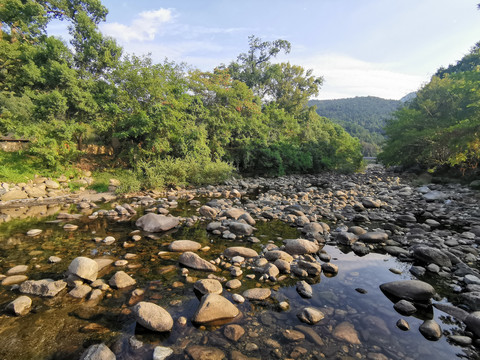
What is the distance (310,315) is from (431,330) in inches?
61.5

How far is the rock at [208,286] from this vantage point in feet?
13.0

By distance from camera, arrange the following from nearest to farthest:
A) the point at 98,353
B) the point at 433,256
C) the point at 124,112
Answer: the point at 98,353, the point at 433,256, the point at 124,112

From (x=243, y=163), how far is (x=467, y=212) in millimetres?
15654

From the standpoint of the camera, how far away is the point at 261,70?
3731 centimetres

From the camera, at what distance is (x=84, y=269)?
4184mm

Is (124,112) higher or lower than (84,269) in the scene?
higher

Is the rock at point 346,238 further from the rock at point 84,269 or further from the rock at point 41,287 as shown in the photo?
the rock at point 41,287

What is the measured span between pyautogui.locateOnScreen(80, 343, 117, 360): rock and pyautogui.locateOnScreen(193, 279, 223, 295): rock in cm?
155

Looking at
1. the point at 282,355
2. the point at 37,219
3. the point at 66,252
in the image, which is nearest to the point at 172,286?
the point at 282,355

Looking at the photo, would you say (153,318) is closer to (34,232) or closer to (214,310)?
(214,310)

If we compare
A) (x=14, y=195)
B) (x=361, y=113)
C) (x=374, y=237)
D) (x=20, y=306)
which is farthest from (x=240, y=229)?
(x=361, y=113)

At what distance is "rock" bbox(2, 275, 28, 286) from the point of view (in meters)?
4.05

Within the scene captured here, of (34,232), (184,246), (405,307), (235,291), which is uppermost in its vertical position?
(405,307)

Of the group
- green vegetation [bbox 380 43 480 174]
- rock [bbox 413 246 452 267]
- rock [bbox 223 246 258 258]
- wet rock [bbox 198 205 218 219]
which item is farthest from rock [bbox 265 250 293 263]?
green vegetation [bbox 380 43 480 174]
